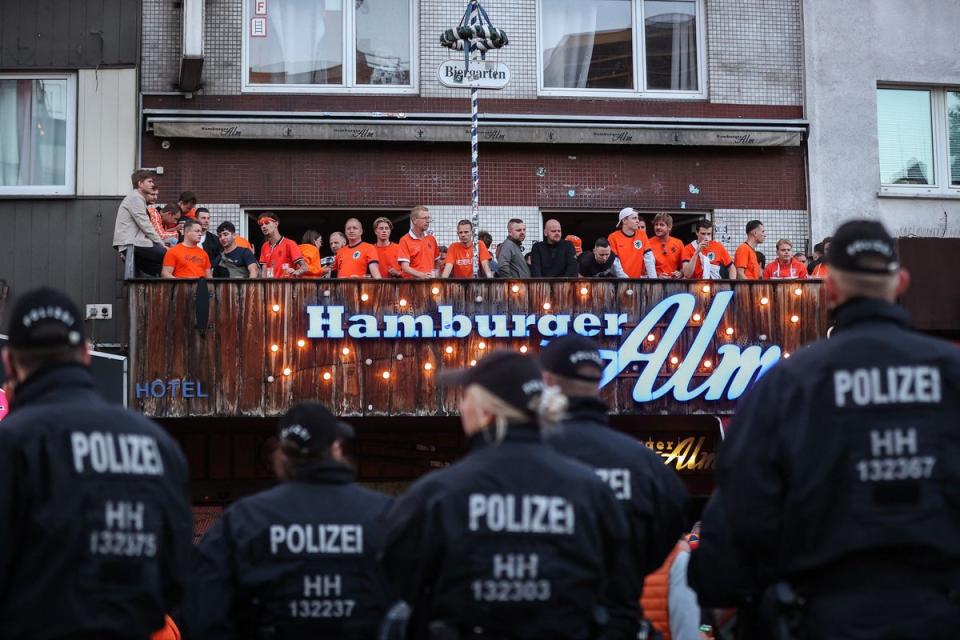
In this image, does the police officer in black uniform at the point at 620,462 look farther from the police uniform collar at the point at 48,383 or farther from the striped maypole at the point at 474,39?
the striped maypole at the point at 474,39

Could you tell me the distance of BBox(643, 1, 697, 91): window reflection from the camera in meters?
20.2

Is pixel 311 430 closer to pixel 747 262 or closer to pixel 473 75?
pixel 473 75

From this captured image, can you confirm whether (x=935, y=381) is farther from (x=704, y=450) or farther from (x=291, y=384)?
(x=704, y=450)

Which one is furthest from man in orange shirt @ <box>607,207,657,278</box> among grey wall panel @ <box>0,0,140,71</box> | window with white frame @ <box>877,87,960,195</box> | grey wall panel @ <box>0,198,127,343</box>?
grey wall panel @ <box>0,0,140,71</box>

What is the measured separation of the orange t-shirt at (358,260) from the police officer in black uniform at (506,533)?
11267 millimetres

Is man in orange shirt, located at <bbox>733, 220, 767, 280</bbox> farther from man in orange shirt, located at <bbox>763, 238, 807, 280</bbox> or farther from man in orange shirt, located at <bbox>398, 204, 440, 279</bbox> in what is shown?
man in orange shirt, located at <bbox>398, 204, 440, 279</bbox>

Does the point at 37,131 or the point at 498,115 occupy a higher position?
the point at 498,115

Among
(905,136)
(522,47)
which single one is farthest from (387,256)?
(905,136)

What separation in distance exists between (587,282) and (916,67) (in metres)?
7.33

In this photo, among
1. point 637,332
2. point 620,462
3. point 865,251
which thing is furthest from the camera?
point 637,332

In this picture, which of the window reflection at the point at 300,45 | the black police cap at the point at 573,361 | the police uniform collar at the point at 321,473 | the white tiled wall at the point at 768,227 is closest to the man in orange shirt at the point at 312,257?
the window reflection at the point at 300,45

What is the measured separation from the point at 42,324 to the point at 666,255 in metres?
12.6

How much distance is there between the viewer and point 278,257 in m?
16.8

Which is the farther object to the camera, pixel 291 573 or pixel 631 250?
pixel 631 250
